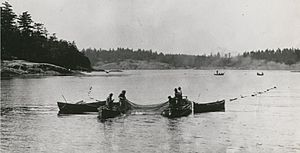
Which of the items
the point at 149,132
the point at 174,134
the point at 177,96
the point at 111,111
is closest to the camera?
the point at 174,134

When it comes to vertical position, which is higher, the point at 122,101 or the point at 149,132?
the point at 122,101

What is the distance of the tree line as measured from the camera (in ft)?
374

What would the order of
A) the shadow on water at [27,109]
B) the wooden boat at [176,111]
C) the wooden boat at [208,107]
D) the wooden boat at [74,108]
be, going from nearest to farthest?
the wooden boat at [176,111], the wooden boat at [74,108], the shadow on water at [27,109], the wooden boat at [208,107]

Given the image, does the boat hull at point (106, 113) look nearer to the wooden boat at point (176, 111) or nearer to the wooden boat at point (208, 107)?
the wooden boat at point (176, 111)

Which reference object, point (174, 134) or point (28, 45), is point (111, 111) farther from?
point (28, 45)

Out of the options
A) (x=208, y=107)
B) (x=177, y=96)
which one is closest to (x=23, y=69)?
(x=208, y=107)

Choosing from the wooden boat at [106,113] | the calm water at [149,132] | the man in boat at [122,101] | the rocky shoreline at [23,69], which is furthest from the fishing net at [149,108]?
the rocky shoreline at [23,69]

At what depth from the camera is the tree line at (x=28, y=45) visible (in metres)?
114

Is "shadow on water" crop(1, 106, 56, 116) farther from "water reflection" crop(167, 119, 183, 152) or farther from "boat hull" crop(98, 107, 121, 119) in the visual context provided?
"water reflection" crop(167, 119, 183, 152)

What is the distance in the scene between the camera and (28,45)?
124 m

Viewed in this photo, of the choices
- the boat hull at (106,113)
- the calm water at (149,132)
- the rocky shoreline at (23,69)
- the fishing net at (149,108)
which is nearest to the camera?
the calm water at (149,132)

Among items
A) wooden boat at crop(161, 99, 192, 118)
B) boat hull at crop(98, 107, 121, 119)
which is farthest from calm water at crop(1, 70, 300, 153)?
wooden boat at crop(161, 99, 192, 118)

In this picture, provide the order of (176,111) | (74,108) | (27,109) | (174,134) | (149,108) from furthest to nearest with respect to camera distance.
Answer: (27,109) → (149,108) → (74,108) → (176,111) → (174,134)

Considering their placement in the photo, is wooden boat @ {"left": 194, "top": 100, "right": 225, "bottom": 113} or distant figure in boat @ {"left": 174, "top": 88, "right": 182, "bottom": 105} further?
wooden boat @ {"left": 194, "top": 100, "right": 225, "bottom": 113}
